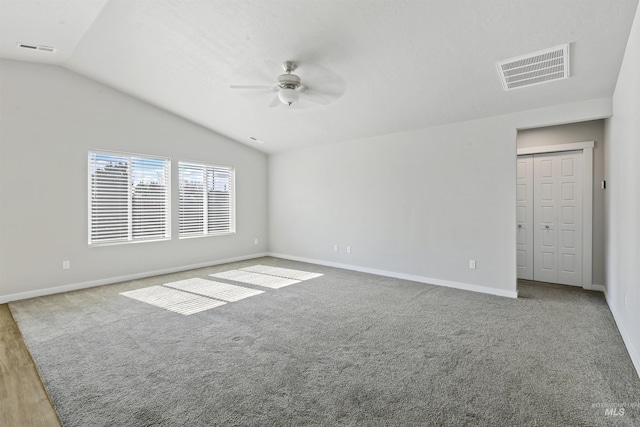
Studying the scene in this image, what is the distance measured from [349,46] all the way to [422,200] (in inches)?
108

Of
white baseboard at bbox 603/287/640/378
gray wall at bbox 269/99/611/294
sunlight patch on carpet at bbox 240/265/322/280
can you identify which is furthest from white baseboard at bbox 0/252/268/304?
white baseboard at bbox 603/287/640/378

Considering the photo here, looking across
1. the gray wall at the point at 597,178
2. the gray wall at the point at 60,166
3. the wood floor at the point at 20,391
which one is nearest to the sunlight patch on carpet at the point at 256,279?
the gray wall at the point at 60,166

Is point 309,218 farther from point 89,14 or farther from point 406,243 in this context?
point 89,14

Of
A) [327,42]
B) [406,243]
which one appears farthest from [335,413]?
[406,243]

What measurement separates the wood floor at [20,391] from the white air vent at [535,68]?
4.69 metres

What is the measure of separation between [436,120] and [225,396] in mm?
4422

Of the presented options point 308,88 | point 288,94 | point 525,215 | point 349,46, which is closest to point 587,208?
point 525,215

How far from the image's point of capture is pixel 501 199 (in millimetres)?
4270

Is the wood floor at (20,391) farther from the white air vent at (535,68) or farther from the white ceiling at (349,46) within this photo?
the white air vent at (535,68)

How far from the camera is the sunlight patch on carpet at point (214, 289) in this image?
431 centimetres

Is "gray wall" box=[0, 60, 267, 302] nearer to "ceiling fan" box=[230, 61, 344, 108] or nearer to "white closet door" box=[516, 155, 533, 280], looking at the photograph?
"ceiling fan" box=[230, 61, 344, 108]

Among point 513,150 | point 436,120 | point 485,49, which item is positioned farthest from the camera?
point 436,120

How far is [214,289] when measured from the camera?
4656 millimetres

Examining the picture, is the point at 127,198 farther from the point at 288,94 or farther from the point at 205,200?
the point at 288,94
